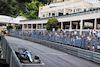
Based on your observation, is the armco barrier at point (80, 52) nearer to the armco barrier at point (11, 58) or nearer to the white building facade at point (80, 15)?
the armco barrier at point (11, 58)

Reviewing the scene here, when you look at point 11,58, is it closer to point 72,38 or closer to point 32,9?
point 72,38

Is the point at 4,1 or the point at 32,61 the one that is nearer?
the point at 32,61

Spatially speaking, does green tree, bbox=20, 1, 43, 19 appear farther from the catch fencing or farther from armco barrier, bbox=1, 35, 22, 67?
armco barrier, bbox=1, 35, 22, 67

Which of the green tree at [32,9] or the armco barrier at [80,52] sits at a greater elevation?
the green tree at [32,9]

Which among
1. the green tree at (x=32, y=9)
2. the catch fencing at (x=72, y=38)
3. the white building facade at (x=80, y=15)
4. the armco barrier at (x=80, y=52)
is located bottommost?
the armco barrier at (x=80, y=52)

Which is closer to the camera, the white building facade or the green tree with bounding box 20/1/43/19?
the white building facade

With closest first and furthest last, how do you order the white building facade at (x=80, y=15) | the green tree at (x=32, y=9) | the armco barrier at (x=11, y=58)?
the armco barrier at (x=11, y=58)
the white building facade at (x=80, y=15)
the green tree at (x=32, y=9)

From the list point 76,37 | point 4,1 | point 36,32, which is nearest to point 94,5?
point 36,32

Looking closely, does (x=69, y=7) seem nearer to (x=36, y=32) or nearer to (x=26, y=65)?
(x=36, y=32)

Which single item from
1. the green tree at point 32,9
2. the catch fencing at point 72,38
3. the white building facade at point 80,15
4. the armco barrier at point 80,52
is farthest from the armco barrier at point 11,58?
the green tree at point 32,9

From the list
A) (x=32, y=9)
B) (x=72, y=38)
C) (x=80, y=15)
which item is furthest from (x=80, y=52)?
(x=32, y=9)

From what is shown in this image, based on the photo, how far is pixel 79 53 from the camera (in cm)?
1638

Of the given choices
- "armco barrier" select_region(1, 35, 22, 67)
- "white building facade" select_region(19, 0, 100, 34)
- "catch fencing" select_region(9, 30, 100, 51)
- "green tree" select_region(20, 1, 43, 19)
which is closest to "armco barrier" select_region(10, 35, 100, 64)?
"catch fencing" select_region(9, 30, 100, 51)

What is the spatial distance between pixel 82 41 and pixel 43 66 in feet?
28.2
